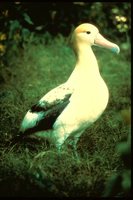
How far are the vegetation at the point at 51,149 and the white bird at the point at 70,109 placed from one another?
135 millimetres

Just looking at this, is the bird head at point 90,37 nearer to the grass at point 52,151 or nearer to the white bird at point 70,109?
the white bird at point 70,109

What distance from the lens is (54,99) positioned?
5039 millimetres

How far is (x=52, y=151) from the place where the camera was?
15.4 feet

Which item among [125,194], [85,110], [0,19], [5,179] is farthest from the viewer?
[0,19]

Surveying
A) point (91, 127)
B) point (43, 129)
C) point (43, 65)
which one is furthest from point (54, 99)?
point (43, 65)

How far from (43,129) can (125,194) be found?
1.62 metres

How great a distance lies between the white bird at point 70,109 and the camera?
16.3ft

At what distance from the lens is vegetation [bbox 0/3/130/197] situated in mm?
4012

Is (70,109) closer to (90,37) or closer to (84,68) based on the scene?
(84,68)

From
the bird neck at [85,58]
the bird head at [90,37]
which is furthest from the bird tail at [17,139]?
the bird head at [90,37]

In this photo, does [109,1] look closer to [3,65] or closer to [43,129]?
[3,65]

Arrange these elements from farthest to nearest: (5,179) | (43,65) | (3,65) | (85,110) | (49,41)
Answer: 1. (49,41)
2. (43,65)
3. (3,65)
4. (85,110)
5. (5,179)

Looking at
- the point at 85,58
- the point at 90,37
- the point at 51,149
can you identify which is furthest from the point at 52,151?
the point at 90,37

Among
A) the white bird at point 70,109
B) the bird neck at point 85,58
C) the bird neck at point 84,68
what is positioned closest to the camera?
the white bird at point 70,109
